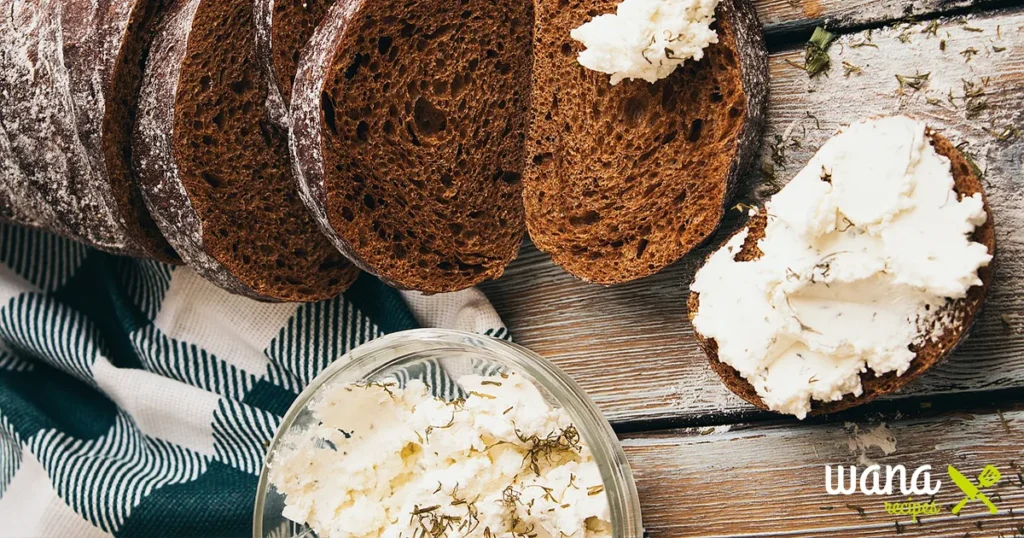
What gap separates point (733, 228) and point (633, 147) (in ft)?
1.01

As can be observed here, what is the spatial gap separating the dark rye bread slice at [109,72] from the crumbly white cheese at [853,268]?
1477 mm

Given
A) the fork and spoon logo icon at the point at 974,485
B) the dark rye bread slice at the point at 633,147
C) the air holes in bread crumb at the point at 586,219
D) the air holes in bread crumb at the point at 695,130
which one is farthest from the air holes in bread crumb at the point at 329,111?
the fork and spoon logo icon at the point at 974,485

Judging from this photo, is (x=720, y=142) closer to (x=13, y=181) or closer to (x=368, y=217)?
(x=368, y=217)

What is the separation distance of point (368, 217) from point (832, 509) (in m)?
1.28

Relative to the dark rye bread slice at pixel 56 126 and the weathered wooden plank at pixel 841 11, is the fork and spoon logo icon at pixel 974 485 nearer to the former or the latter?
the weathered wooden plank at pixel 841 11

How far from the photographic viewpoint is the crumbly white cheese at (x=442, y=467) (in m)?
2.08

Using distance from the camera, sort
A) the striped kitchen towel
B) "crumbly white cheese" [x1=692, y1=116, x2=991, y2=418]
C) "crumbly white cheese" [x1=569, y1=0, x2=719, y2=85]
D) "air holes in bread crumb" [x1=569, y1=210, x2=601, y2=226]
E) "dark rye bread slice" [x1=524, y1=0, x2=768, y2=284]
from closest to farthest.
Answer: "crumbly white cheese" [x1=692, y1=116, x2=991, y2=418]
"crumbly white cheese" [x1=569, y1=0, x2=719, y2=85]
"dark rye bread slice" [x1=524, y1=0, x2=768, y2=284]
"air holes in bread crumb" [x1=569, y1=210, x2=601, y2=226]
the striped kitchen towel

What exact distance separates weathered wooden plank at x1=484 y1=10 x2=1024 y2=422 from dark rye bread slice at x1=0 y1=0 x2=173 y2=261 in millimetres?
980

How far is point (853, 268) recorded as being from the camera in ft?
6.03

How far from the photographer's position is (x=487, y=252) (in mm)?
2354

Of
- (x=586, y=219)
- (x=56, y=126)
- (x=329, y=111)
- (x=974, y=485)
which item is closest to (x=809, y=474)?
(x=974, y=485)

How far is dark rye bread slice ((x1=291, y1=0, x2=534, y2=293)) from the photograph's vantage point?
2.14 m

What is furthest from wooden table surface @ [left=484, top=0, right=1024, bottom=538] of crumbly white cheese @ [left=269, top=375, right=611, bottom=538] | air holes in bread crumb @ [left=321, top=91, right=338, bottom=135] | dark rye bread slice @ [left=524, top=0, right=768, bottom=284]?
air holes in bread crumb @ [left=321, top=91, right=338, bottom=135]

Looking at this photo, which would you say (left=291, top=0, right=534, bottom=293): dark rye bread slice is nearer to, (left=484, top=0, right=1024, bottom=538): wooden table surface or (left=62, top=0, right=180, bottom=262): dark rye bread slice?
(left=484, top=0, right=1024, bottom=538): wooden table surface
